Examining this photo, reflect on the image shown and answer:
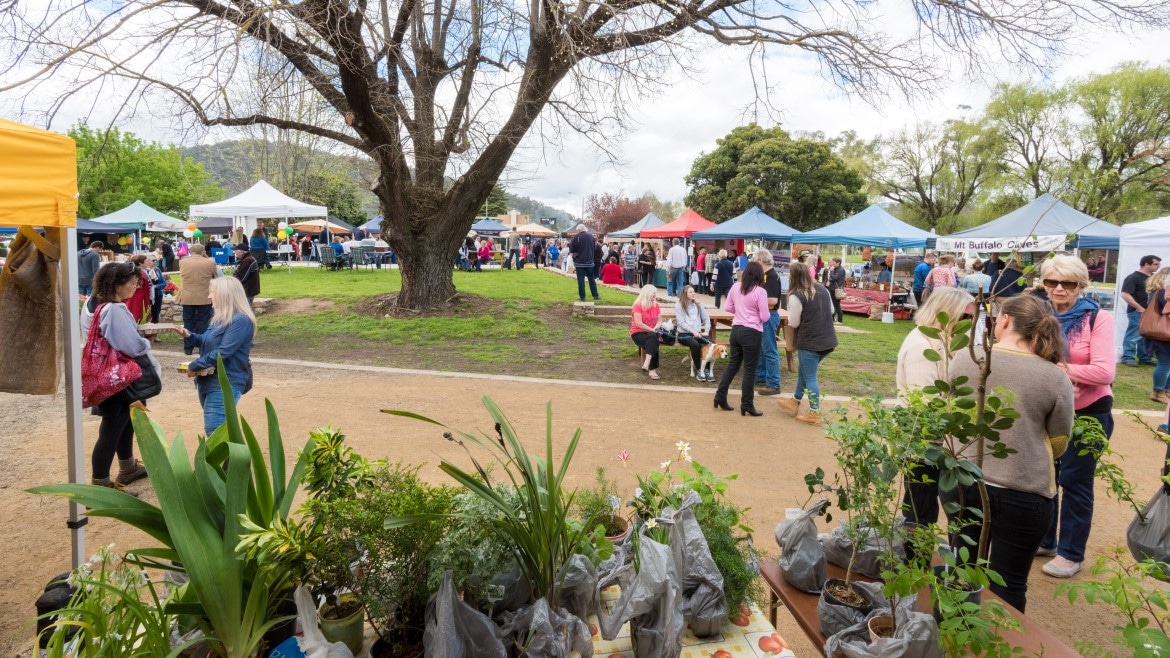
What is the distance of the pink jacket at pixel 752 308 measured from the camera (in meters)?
6.24

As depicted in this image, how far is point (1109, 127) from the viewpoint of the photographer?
1150 inches

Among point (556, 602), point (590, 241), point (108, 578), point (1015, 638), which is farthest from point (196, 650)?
point (590, 241)

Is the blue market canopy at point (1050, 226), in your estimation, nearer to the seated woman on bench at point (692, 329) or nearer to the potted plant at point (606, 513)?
the seated woman on bench at point (692, 329)

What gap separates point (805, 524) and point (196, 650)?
2063mm

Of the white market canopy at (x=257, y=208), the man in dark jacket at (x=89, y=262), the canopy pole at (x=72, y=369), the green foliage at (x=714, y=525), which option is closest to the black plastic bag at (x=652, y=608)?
the green foliage at (x=714, y=525)

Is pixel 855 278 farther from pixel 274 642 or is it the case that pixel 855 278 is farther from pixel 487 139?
pixel 274 642

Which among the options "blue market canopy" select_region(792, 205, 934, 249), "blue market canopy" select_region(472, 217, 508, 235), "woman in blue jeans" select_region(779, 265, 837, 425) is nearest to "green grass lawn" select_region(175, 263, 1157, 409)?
"woman in blue jeans" select_region(779, 265, 837, 425)

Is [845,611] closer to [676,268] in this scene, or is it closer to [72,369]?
[72,369]

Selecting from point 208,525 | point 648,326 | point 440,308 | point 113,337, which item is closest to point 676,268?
point 440,308

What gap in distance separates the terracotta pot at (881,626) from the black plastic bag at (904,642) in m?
0.04

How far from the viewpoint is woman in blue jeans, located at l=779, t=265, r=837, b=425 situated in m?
6.05

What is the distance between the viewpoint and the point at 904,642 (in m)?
1.71

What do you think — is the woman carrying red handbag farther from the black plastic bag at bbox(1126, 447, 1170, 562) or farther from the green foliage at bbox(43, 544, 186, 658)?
the black plastic bag at bbox(1126, 447, 1170, 562)

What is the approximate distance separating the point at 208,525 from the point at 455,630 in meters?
0.74
